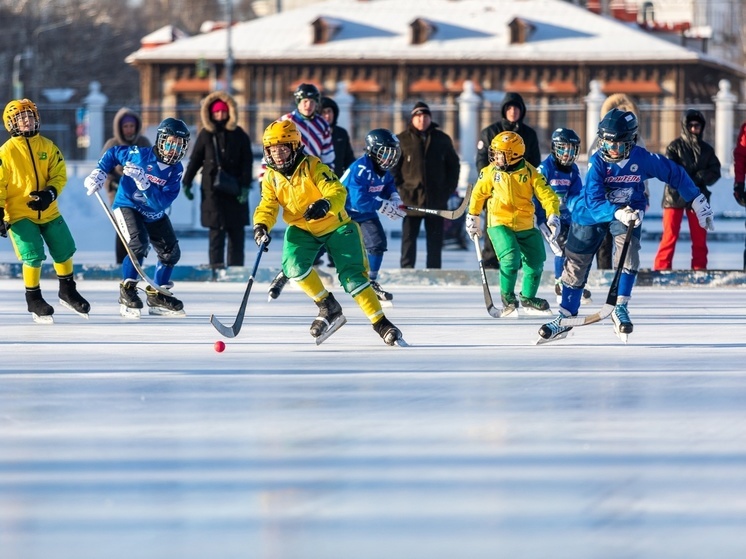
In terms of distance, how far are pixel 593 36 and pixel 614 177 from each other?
3717 centimetres

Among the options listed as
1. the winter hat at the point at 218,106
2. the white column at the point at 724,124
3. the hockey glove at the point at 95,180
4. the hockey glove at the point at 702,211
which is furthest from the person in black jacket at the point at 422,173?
the white column at the point at 724,124

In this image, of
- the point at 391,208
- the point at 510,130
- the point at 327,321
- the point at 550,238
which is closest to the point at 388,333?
the point at 327,321

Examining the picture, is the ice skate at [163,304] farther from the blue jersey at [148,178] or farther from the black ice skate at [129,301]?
the blue jersey at [148,178]

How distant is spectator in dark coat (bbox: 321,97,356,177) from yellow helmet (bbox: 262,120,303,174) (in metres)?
3.85

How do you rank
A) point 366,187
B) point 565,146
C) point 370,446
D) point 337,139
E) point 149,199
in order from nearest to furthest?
point 370,446, point 149,199, point 565,146, point 366,187, point 337,139

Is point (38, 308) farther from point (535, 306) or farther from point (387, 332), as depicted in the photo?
point (535, 306)

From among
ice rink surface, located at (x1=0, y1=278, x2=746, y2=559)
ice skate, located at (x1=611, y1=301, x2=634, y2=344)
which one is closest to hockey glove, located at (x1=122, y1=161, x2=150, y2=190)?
ice rink surface, located at (x1=0, y1=278, x2=746, y2=559)

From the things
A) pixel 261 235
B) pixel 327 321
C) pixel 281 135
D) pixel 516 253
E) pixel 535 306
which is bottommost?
pixel 535 306

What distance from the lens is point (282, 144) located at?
24.9 ft

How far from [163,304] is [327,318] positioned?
1829 mm

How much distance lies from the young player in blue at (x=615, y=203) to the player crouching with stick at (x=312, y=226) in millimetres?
1012

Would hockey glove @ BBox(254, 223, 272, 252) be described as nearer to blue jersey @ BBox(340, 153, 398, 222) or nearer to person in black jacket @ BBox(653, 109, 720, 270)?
blue jersey @ BBox(340, 153, 398, 222)

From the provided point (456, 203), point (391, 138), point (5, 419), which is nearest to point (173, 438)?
point (5, 419)

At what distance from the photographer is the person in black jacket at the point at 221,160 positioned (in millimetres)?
11375
